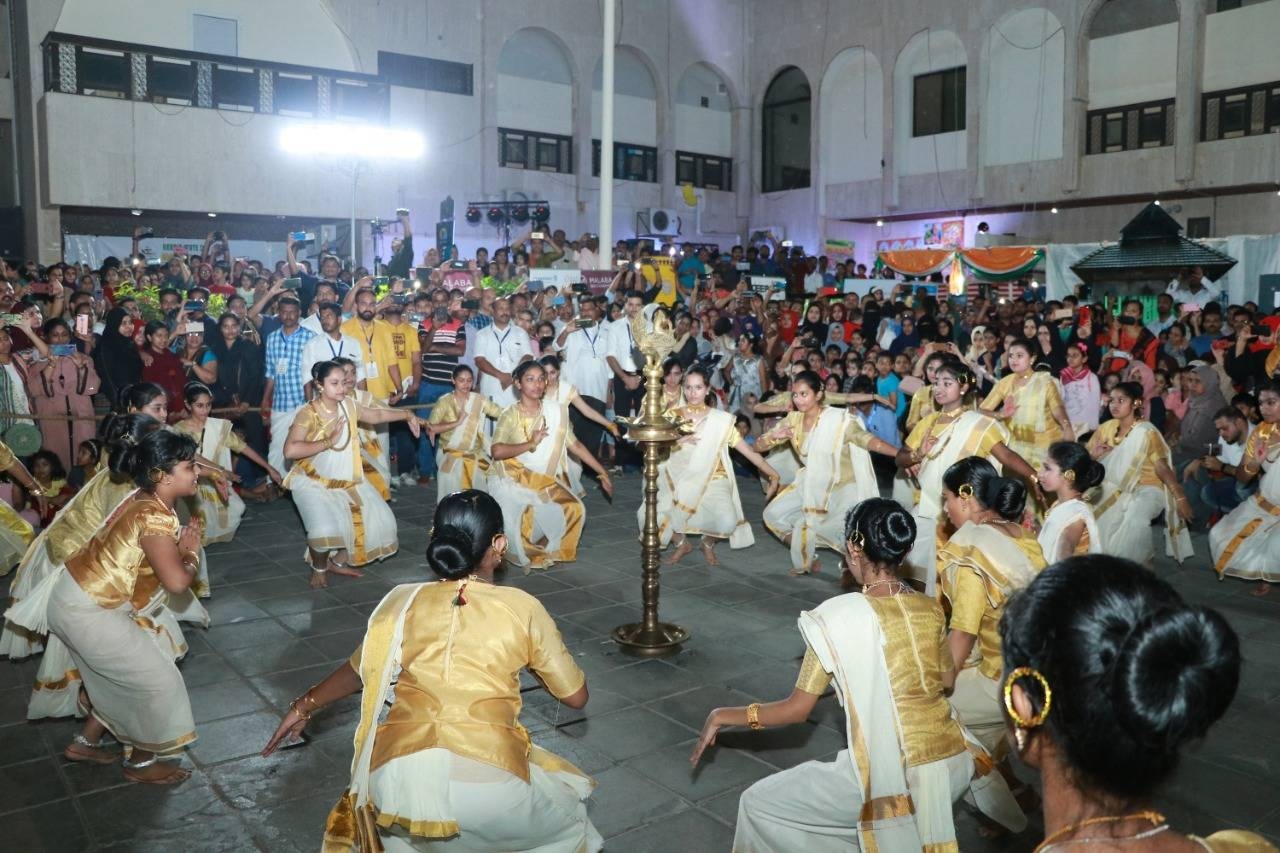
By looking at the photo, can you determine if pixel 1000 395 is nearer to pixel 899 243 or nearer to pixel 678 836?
pixel 678 836

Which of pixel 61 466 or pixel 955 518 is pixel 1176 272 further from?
pixel 61 466

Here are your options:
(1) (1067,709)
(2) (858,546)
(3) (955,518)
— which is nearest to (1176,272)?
(3) (955,518)

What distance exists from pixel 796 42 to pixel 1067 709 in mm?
27311

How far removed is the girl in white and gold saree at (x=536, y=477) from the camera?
25.5 ft

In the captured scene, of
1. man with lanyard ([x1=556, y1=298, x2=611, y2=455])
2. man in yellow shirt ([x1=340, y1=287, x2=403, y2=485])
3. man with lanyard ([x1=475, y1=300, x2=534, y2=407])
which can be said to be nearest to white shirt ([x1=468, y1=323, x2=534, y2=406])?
man with lanyard ([x1=475, y1=300, x2=534, y2=407])

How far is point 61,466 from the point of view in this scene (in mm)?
8906

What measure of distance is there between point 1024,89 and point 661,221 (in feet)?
28.6

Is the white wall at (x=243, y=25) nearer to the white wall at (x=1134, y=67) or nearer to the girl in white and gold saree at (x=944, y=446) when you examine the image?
the white wall at (x=1134, y=67)

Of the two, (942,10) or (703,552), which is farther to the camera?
(942,10)

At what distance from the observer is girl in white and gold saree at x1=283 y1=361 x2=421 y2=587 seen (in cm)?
716

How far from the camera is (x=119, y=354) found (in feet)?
32.2

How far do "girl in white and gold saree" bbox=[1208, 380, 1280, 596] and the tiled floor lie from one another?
181 millimetres

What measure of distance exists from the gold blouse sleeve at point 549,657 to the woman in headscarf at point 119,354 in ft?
26.1

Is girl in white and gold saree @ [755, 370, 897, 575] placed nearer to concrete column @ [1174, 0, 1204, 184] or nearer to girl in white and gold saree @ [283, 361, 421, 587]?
girl in white and gold saree @ [283, 361, 421, 587]
